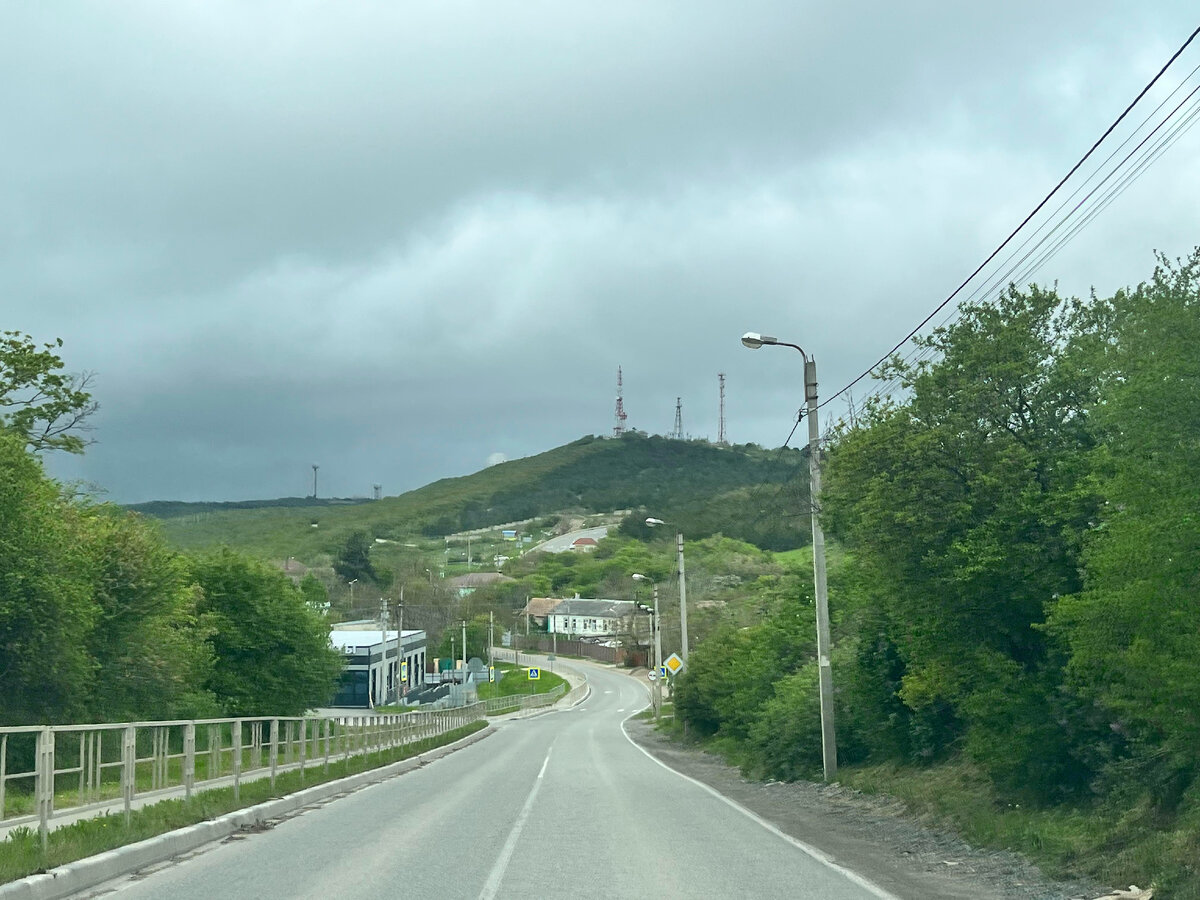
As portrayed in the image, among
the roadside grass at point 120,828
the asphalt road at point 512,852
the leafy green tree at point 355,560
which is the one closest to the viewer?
the roadside grass at point 120,828

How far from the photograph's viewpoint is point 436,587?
5591 inches

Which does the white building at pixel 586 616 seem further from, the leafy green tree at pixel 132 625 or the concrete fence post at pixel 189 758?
the concrete fence post at pixel 189 758

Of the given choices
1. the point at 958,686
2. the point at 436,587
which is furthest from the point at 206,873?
the point at 436,587

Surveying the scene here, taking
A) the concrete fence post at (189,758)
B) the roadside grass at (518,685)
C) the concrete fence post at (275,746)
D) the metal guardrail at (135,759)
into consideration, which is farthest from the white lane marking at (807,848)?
the roadside grass at (518,685)

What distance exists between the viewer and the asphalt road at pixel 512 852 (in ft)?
35.8

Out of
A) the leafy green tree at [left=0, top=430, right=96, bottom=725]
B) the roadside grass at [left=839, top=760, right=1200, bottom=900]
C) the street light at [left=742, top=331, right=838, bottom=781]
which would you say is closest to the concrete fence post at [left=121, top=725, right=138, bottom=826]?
the roadside grass at [left=839, top=760, right=1200, bottom=900]

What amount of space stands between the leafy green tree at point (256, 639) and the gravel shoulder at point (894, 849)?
35549mm

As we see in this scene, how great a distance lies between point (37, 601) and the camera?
3225 cm

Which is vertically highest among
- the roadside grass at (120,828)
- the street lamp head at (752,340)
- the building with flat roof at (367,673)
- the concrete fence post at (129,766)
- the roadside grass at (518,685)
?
the street lamp head at (752,340)

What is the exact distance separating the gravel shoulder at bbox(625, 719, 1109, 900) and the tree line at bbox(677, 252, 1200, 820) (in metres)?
1.59

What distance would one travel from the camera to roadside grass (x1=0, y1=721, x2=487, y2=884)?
34.3ft

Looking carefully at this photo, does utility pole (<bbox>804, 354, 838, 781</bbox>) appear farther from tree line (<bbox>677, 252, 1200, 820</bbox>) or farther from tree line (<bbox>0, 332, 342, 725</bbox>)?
tree line (<bbox>0, 332, 342, 725</bbox>)

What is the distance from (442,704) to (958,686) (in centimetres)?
7256

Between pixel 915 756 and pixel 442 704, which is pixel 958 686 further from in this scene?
pixel 442 704
